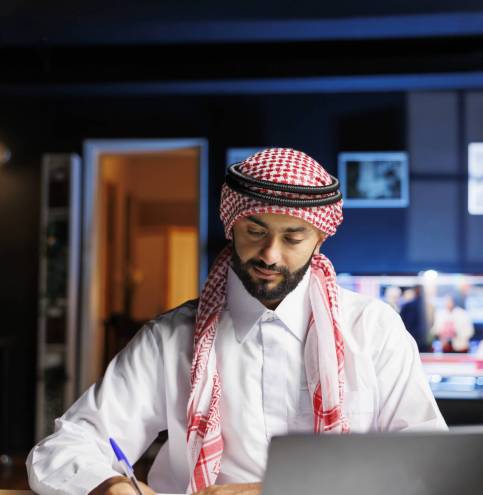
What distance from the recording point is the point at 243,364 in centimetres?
165

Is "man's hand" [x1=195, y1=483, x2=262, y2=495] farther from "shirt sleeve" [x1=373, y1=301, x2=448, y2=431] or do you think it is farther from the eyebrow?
the eyebrow

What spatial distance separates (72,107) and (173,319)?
4.57 meters

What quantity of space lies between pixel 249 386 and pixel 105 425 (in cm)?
32

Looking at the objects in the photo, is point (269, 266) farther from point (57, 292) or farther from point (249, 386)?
point (57, 292)

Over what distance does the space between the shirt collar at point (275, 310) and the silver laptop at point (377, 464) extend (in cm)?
77

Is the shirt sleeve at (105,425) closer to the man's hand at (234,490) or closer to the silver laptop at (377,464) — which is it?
the man's hand at (234,490)

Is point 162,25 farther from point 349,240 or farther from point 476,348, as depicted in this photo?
point 476,348

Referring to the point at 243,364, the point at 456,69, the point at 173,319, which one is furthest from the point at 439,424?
the point at 456,69

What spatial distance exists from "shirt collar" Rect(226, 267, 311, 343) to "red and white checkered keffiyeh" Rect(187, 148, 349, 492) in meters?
0.02

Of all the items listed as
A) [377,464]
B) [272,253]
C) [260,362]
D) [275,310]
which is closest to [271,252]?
[272,253]

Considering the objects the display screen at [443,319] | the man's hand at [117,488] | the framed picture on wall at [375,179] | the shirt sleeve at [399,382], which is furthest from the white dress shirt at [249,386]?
the framed picture on wall at [375,179]

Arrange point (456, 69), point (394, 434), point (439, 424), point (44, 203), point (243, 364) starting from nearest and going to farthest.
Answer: point (394, 434), point (439, 424), point (243, 364), point (456, 69), point (44, 203)

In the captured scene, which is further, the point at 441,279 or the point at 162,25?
the point at 441,279

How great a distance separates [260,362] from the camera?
1652 mm
